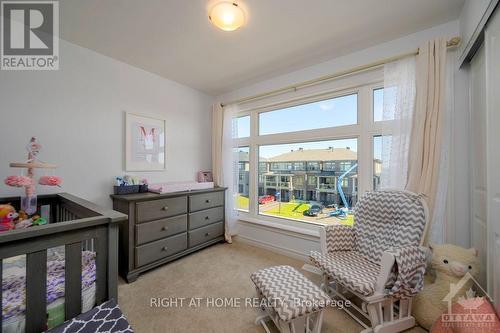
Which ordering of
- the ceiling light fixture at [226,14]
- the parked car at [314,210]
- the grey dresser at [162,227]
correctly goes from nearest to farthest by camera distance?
1. the ceiling light fixture at [226,14]
2. the grey dresser at [162,227]
3. the parked car at [314,210]

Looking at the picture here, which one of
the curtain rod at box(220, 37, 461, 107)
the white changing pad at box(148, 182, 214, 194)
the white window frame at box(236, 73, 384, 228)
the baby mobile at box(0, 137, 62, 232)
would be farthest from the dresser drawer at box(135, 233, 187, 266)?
the curtain rod at box(220, 37, 461, 107)

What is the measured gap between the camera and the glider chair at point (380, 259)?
1.30 m

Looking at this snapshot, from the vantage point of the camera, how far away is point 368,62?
83.2 inches

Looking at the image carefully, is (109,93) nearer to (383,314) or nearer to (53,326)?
(53,326)

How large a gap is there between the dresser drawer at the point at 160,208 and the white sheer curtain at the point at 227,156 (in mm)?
774

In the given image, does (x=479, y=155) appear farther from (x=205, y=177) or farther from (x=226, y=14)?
(x=205, y=177)

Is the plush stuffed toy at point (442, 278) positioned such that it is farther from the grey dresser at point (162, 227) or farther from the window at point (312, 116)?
the grey dresser at point (162, 227)

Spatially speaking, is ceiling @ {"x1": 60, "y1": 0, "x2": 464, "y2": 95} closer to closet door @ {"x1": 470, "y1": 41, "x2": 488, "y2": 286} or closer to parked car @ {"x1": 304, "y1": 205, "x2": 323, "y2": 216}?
closet door @ {"x1": 470, "y1": 41, "x2": 488, "y2": 286}

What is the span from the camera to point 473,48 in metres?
1.46

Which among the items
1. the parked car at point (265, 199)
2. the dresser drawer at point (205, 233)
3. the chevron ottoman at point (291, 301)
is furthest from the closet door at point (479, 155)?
the dresser drawer at point (205, 233)

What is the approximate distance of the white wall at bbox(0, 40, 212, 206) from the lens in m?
1.78

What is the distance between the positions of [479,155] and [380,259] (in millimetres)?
1082

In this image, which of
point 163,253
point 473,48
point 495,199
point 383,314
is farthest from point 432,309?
point 163,253

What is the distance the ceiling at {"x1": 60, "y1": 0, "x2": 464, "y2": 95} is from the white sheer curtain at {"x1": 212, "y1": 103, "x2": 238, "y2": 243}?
78 centimetres
